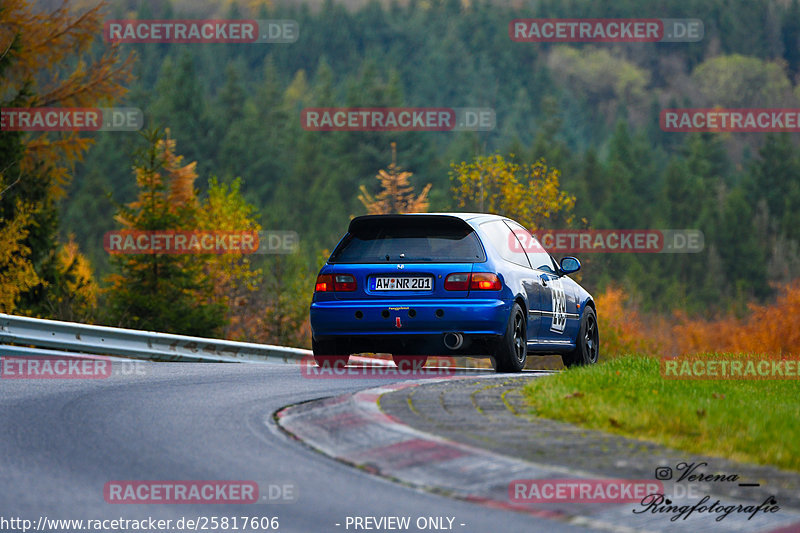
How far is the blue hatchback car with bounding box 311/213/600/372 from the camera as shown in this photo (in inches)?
470

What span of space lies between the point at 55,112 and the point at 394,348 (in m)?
24.8

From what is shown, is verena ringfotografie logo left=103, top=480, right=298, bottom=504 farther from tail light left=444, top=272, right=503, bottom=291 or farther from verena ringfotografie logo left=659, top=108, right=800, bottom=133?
verena ringfotografie logo left=659, top=108, right=800, bottom=133

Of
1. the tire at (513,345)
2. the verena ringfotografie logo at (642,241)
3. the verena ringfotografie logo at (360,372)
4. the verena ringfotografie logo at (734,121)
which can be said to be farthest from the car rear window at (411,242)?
the verena ringfotografie logo at (734,121)

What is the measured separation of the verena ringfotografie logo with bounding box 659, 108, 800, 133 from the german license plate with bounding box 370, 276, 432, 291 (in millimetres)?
104008

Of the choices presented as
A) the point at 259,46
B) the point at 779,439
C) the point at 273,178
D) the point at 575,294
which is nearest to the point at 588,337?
the point at 575,294

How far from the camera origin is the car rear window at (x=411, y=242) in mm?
12148

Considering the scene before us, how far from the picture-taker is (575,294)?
14703 millimetres

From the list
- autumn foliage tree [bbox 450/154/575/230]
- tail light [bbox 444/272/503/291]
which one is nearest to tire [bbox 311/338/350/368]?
tail light [bbox 444/272/503/291]

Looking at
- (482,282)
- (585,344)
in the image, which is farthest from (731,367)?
(482,282)

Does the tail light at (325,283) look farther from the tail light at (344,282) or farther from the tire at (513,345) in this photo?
the tire at (513,345)

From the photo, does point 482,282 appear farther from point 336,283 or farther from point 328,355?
point 328,355

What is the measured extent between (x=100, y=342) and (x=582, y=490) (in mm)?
10038

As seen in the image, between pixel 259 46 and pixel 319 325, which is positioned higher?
pixel 259 46

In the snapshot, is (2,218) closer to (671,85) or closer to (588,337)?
(588,337)
